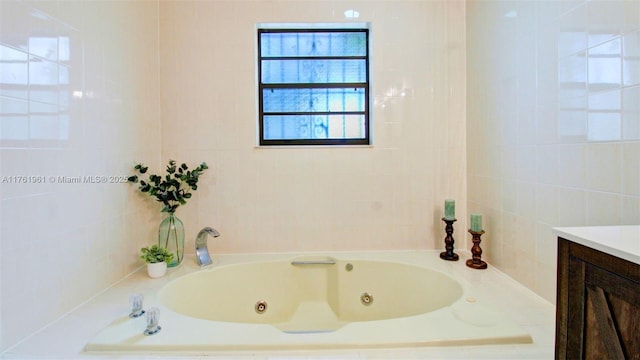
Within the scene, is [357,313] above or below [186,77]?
below

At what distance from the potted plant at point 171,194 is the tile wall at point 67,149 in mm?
99

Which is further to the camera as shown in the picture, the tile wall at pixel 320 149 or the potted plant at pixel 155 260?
the tile wall at pixel 320 149

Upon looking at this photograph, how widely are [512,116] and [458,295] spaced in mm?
889

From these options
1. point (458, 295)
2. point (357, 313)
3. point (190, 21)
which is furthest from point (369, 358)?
point (190, 21)

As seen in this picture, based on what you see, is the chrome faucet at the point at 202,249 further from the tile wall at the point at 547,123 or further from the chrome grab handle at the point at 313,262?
the tile wall at the point at 547,123

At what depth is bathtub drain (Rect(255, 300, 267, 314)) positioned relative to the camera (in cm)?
167

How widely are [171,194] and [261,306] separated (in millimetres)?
815

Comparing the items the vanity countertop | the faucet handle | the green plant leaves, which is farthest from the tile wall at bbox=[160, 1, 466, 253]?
the vanity countertop

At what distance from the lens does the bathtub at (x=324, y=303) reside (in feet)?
3.08

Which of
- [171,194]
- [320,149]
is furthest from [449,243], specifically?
[171,194]

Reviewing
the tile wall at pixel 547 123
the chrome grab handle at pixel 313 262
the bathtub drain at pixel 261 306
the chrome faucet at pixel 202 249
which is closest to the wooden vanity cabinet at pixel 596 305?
the tile wall at pixel 547 123

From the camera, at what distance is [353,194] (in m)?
1.84

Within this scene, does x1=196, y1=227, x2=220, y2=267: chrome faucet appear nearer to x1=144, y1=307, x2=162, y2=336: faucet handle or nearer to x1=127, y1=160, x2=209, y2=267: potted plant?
x1=127, y1=160, x2=209, y2=267: potted plant

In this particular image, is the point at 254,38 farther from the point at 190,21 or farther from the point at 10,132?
the point at 10,132
